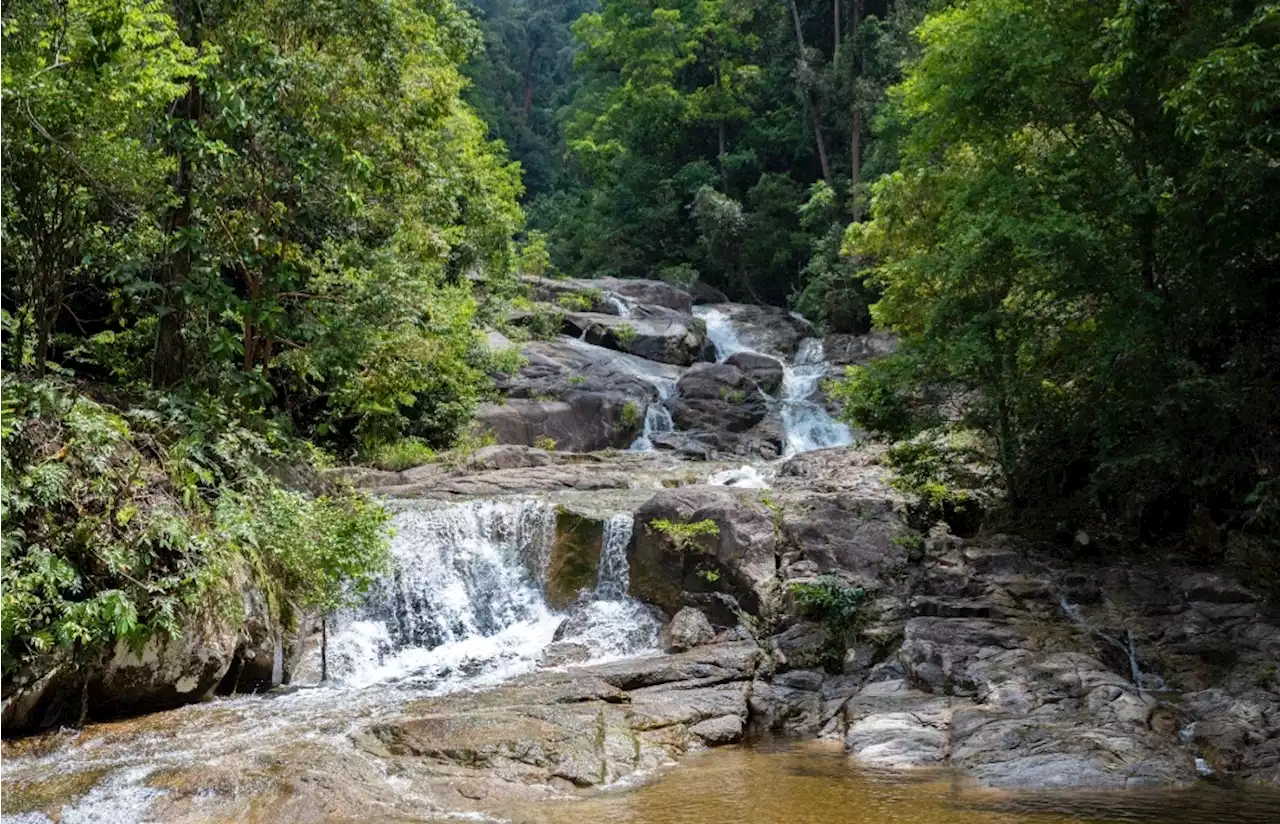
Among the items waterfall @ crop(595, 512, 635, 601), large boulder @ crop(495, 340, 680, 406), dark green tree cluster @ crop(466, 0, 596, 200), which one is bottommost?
waterfall @ crop(595, 512, 635, 601)

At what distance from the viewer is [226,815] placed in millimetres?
6031

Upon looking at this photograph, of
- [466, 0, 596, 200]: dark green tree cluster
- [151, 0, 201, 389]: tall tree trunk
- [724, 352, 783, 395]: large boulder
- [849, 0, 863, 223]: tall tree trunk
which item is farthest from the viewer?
[466, 0, 596, 200]: dark green tree cluster

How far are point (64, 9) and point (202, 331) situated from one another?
12.1 feet

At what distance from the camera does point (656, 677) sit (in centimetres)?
908

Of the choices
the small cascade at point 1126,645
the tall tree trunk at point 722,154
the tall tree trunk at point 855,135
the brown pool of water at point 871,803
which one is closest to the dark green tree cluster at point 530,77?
the tall tree trunk at point 722,154

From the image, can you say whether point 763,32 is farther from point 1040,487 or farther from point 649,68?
point 1040,487

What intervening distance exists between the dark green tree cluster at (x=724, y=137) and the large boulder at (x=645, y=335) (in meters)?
5.55

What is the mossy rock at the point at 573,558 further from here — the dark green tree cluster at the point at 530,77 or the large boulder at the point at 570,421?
the dark green tree cluster at the point at 530,77

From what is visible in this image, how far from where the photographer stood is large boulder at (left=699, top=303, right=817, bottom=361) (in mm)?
28769

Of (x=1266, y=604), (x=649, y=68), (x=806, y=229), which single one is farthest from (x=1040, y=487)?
(x=649, y=68)

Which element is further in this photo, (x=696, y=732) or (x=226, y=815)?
(x=696, y=732)

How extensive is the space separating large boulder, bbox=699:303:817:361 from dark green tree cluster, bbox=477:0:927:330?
3.00ft

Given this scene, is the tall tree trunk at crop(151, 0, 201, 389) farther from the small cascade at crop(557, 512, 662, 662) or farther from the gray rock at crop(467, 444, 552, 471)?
the gray rock at crop(467, 444, 552, 471)

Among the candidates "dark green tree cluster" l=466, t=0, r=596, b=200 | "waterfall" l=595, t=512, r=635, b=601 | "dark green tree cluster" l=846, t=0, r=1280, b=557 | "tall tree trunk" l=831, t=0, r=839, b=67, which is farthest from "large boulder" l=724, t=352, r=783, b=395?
"dark green tree cluster" l=466, t=0, r=596, b=200
